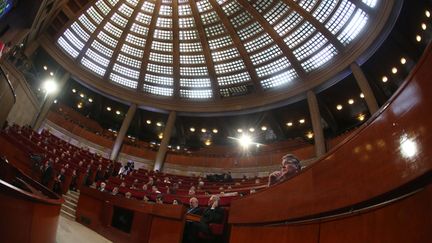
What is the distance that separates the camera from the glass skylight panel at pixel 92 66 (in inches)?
811

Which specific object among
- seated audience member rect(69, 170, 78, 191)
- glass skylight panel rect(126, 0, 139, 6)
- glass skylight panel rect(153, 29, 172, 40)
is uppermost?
glass skylight panel rect(126, 0, 139, 6)

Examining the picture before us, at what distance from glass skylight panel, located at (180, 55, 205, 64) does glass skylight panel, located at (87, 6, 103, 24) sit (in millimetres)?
6223

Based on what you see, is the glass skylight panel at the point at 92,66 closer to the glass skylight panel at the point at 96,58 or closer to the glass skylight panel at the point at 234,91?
the glass skylight panel at the point at 96,58

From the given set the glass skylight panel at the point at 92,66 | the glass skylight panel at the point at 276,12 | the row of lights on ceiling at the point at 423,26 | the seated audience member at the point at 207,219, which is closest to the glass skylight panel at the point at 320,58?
the glass skylight panel at the point at 276,12

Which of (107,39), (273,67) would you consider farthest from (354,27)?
(107,39)

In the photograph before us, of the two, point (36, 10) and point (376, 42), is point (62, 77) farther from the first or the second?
point (376, 42)

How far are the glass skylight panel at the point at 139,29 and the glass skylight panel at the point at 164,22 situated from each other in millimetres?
1090

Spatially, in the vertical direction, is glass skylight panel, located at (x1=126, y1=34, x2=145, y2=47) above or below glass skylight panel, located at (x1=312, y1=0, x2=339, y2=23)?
below

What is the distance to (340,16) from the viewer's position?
1492cm

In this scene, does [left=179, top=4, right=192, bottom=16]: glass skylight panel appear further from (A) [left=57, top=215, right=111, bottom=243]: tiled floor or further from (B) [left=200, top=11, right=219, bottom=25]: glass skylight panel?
(A) [left=57, top=215, right=111, bottom=243]: tiled floor

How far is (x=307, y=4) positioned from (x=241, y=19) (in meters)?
4.25

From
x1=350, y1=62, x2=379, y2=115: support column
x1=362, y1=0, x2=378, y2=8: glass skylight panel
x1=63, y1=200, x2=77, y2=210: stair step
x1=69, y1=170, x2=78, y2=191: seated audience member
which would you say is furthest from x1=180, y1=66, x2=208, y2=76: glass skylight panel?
x1=63, y1=200, x2=77, y2=210: stair step

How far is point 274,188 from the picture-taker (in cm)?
315

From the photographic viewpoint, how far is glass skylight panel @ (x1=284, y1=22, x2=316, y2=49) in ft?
53.6
